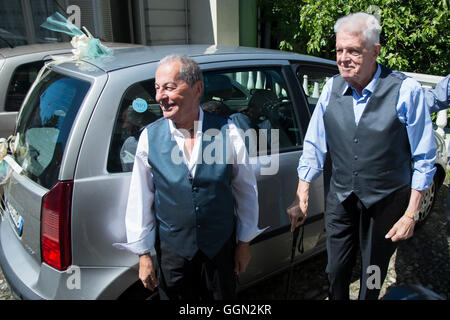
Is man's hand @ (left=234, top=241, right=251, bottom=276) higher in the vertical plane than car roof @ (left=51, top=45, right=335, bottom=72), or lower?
lower

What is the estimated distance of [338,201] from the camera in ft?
6.81

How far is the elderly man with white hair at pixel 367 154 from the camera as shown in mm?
1820

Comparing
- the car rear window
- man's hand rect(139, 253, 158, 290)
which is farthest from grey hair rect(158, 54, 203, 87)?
man's hand rect(139, 253, 158, 290)

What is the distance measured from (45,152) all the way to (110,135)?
0.38 m

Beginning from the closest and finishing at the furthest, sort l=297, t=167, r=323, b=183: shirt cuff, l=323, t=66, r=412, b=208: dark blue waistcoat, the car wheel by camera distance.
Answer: l=323, t=66, r=412, b=208: dark blue waistcoat
l=297, t=167, r=323, b=183: shirt cuff
the car wheel

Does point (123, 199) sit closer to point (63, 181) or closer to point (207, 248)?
point (63, 181)

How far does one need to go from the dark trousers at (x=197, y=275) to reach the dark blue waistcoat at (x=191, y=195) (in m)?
0.04

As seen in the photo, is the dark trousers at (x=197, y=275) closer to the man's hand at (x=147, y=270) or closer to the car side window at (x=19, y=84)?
the man's hand at (x=147, y=270)

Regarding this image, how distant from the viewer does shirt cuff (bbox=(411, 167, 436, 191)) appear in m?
1.86

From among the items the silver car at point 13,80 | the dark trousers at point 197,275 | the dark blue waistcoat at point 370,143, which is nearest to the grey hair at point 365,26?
the dark blue waistcoat at point 370,143

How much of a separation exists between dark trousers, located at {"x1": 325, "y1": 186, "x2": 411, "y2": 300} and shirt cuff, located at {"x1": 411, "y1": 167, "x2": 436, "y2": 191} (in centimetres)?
10

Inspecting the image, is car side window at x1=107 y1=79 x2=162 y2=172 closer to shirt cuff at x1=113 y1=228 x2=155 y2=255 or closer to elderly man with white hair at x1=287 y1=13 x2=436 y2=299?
shirt cuff at x1=113 y1=228 x2=155 y2=255

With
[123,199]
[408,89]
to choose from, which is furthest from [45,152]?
[408,89]

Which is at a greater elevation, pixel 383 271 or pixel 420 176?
pixel 420 176
